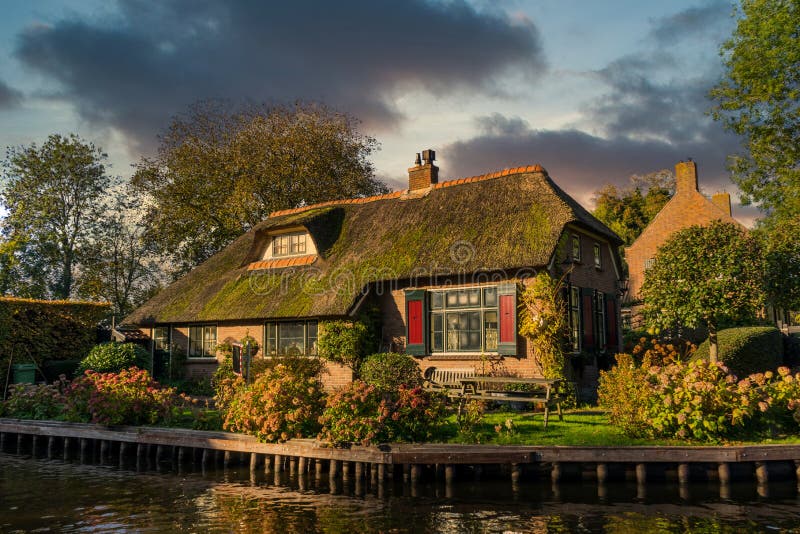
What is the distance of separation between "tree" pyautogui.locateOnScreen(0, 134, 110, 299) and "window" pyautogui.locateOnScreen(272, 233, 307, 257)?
18.3 metres

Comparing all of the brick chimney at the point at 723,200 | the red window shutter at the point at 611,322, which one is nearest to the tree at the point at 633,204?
the brick chimney at the point at 723,200

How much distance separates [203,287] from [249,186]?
414 inches

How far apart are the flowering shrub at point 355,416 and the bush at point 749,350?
952cm

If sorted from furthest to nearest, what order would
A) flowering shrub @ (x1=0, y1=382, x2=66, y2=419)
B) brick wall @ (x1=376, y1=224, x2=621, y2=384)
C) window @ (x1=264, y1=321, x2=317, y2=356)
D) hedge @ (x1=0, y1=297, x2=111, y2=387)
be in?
hedge @ (x1=0, y1=297, x2=111, y2=387) → window @ (x1=264, y1=321, x2=317, y2=356) → brick wall @ (x1=376, y1=224, x2=621, y2=384) → flowering shrub @ (x1=0, y1=382, x2=66, y2=419)

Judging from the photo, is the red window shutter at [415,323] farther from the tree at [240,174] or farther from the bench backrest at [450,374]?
the tree at [240,174]

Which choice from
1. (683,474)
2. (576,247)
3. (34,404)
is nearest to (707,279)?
(576,247)

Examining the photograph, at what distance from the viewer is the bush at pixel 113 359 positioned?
60.1 feet

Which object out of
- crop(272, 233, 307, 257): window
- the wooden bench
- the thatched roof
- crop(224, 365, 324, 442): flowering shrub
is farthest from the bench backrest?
crop(272, 233, 307, 257): window

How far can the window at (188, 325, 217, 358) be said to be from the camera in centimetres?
2039

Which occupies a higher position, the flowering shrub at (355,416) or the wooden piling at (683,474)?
the flowering shrub at (355,416)

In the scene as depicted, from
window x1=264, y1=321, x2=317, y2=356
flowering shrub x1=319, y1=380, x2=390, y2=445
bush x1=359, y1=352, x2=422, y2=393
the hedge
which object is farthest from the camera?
the hedge

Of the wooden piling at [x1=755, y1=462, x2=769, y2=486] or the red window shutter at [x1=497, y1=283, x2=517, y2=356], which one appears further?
the red window shutter at [x1=497, y1=283, x2=517, y2=356]

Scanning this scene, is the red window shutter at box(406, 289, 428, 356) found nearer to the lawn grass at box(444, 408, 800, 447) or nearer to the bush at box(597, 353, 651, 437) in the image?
the lawn grass at box(444, 408, 800, 447)

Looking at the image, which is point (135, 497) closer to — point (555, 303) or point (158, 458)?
point (158, 458)
